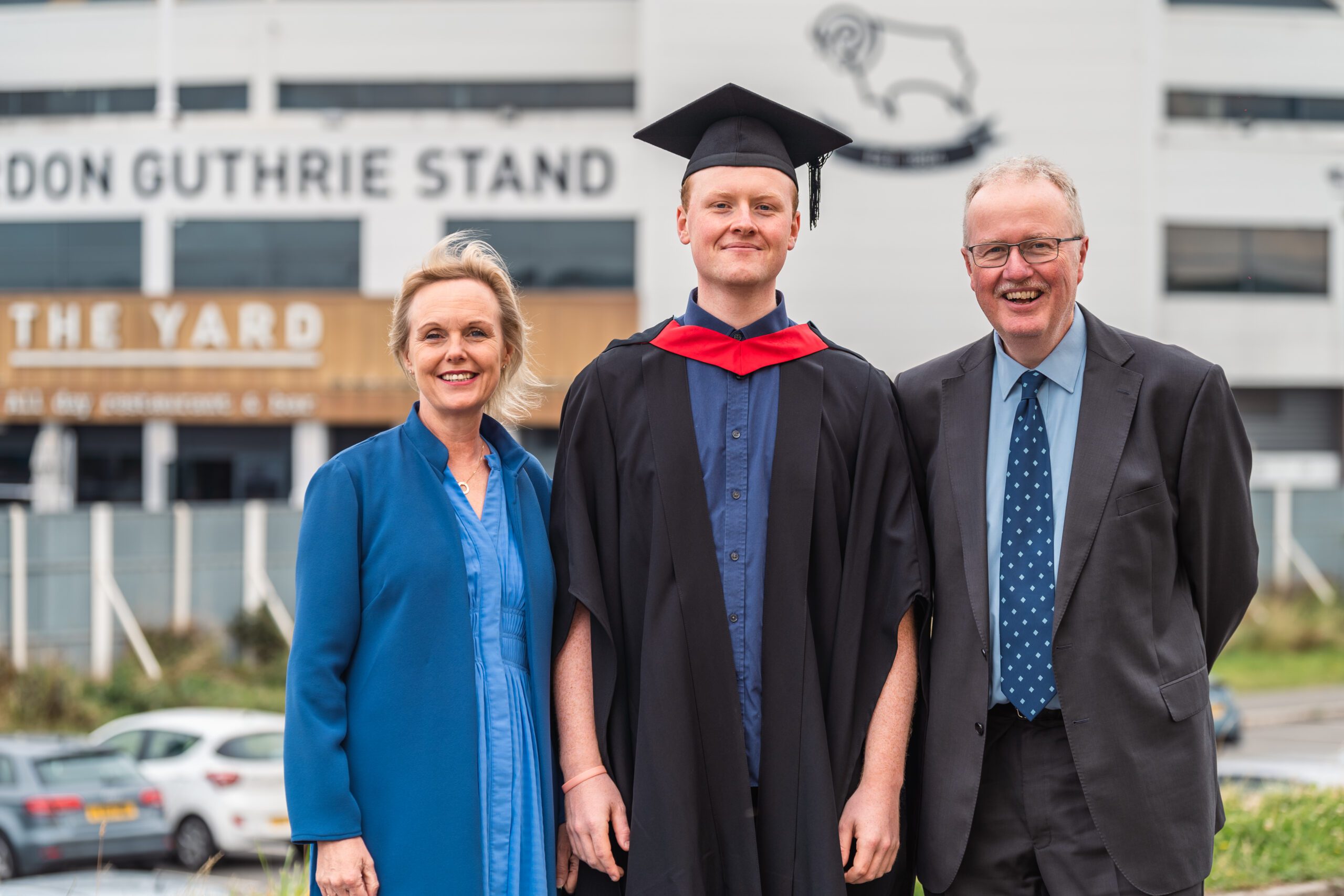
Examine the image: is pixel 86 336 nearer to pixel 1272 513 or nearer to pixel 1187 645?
pixel 1272 513

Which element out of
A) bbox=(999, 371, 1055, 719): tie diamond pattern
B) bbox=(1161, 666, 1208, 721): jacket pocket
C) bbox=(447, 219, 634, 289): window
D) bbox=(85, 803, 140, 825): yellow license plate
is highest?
bbox=(447, 219, 634, 289): window

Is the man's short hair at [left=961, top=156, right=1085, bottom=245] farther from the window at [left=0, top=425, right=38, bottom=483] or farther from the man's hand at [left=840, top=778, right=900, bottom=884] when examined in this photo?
the window at [left=0, top=425, right=38, bottom=483]

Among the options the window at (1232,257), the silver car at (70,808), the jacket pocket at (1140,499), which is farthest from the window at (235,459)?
the jacket pocket at (1140,499)

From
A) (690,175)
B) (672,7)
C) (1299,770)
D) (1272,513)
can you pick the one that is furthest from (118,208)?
(690,175)

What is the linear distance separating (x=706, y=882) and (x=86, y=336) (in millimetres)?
27684

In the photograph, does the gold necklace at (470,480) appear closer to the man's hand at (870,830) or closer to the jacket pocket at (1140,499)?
the man's hand at (870,830)

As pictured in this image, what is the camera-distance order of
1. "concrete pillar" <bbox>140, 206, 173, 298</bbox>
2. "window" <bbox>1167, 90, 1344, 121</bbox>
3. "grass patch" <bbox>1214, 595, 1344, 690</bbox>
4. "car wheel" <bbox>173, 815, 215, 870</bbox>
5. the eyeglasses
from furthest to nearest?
"window" <bbox>1167, 90, 1344, 121</bbox> < "concrete pillar" <bbox>140, 206, 173, 298</bbox> < "grass patch" <bbox>1214, 595, 1344, 690</bbox> < "car wheel" <bbox>173, 815, 215, 870</bbox> < the eyeglasses

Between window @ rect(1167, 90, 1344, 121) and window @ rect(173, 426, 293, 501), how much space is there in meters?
20.9

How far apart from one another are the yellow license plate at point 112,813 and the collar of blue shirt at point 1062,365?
30.3ft

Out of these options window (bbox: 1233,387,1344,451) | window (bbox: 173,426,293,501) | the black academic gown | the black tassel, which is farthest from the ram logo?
the black academic gown

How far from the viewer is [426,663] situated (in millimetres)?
2926

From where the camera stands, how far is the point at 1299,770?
9.45 m

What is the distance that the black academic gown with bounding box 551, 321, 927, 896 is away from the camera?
116 inches

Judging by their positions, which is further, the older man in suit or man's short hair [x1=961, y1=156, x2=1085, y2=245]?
man's short hair [x1=961, y1=156, x2=1085, y2=245]
